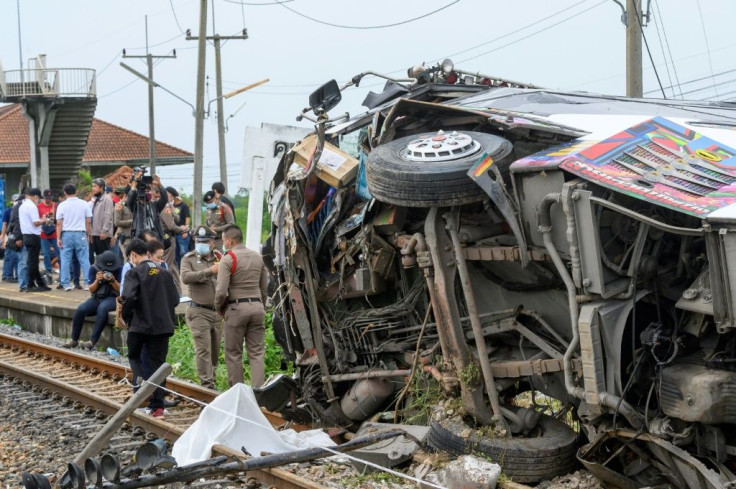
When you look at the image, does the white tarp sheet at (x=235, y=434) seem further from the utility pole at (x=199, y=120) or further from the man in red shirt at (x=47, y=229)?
the utility pole at (x=199, y=120)

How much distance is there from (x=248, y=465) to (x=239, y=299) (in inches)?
147

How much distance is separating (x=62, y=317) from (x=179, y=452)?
30.6 feet

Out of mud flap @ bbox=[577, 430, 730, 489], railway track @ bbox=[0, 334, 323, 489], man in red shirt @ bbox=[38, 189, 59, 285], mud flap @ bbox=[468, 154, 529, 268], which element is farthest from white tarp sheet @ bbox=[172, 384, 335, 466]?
man in red shirt @ bbox=[38, 189, 59, 285]

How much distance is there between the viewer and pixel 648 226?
5.89 meters

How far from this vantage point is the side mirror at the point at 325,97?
781cm

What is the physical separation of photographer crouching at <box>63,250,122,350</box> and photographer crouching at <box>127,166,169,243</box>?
1022mm

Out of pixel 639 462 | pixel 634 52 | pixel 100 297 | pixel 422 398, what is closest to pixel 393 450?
pixel 422 398

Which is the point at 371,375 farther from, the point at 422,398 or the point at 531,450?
the point at 531,450

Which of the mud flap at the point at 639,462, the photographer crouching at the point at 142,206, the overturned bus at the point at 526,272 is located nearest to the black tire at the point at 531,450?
the overturned bus at the point at 526,272

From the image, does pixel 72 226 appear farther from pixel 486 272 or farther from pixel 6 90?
pixel 6 90

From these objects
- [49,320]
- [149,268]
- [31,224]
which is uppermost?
[149,268]

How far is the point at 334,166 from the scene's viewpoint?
26.0ft

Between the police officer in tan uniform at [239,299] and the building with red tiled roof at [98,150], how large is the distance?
32959 millimetres

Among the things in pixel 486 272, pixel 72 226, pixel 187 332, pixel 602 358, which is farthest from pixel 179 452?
pixel 72 226
